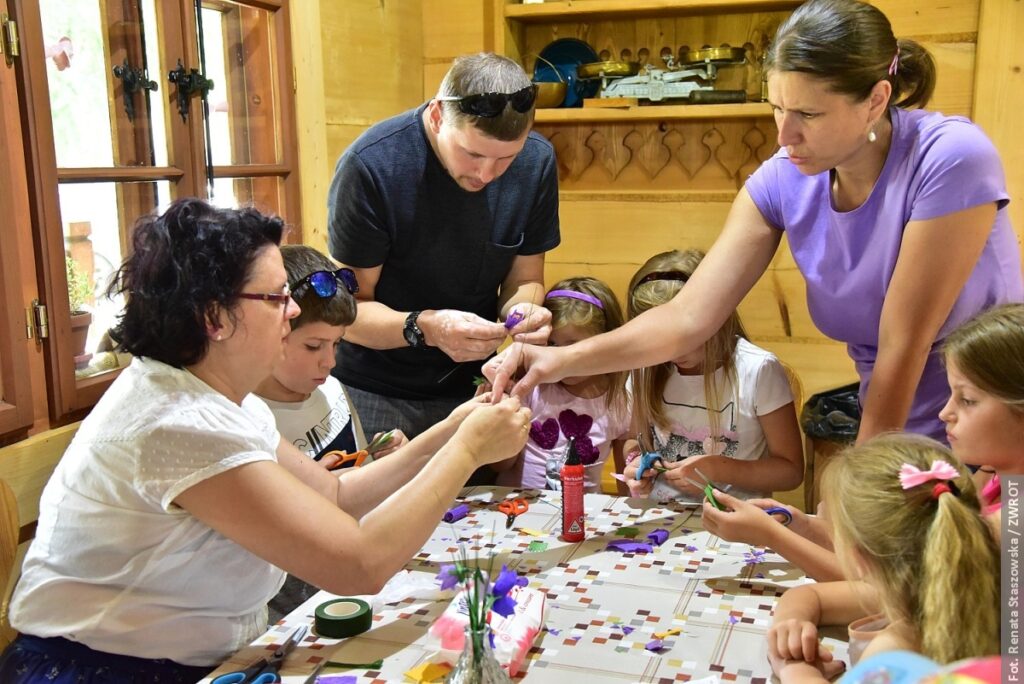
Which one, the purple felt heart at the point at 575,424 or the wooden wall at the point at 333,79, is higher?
the wooden wall at the point at 333,79

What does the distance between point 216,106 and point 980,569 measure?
7.98 feet

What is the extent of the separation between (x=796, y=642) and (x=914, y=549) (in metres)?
0.32

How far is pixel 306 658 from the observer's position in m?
1.37

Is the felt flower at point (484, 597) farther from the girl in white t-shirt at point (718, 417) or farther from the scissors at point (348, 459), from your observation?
the girl in white t-shirt at point (718, 417)

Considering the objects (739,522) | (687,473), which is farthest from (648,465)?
(739,522)

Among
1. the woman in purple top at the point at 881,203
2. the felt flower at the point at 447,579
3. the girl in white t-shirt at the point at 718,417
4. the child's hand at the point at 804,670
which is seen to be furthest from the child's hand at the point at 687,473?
the child's hand at the point at 804,670

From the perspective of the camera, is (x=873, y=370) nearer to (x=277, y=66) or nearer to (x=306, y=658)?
(x=306, y=658)

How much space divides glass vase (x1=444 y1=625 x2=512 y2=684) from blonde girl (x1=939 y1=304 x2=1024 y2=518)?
0.78 m

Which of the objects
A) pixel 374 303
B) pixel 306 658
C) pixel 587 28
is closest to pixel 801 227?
pixel 374 303

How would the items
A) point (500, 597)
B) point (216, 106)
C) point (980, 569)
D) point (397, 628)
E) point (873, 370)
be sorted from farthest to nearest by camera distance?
Result: point (216, 106) → point (873, 370) → point (397, 628) → point (500, 597) → point (980, 569)

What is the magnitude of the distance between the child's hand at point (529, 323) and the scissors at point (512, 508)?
15.3 inches

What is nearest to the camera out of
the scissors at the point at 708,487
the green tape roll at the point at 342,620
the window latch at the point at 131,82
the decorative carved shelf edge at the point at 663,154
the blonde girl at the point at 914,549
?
the blonde girl at the point at 914,549

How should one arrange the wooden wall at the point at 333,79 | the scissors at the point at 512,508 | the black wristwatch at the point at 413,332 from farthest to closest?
1. the wooden wall at the point at 333,79
2. the black wristwatch at the point at 413,332
3. the scissors at the point at 512,508

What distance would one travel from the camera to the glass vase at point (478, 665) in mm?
1215
